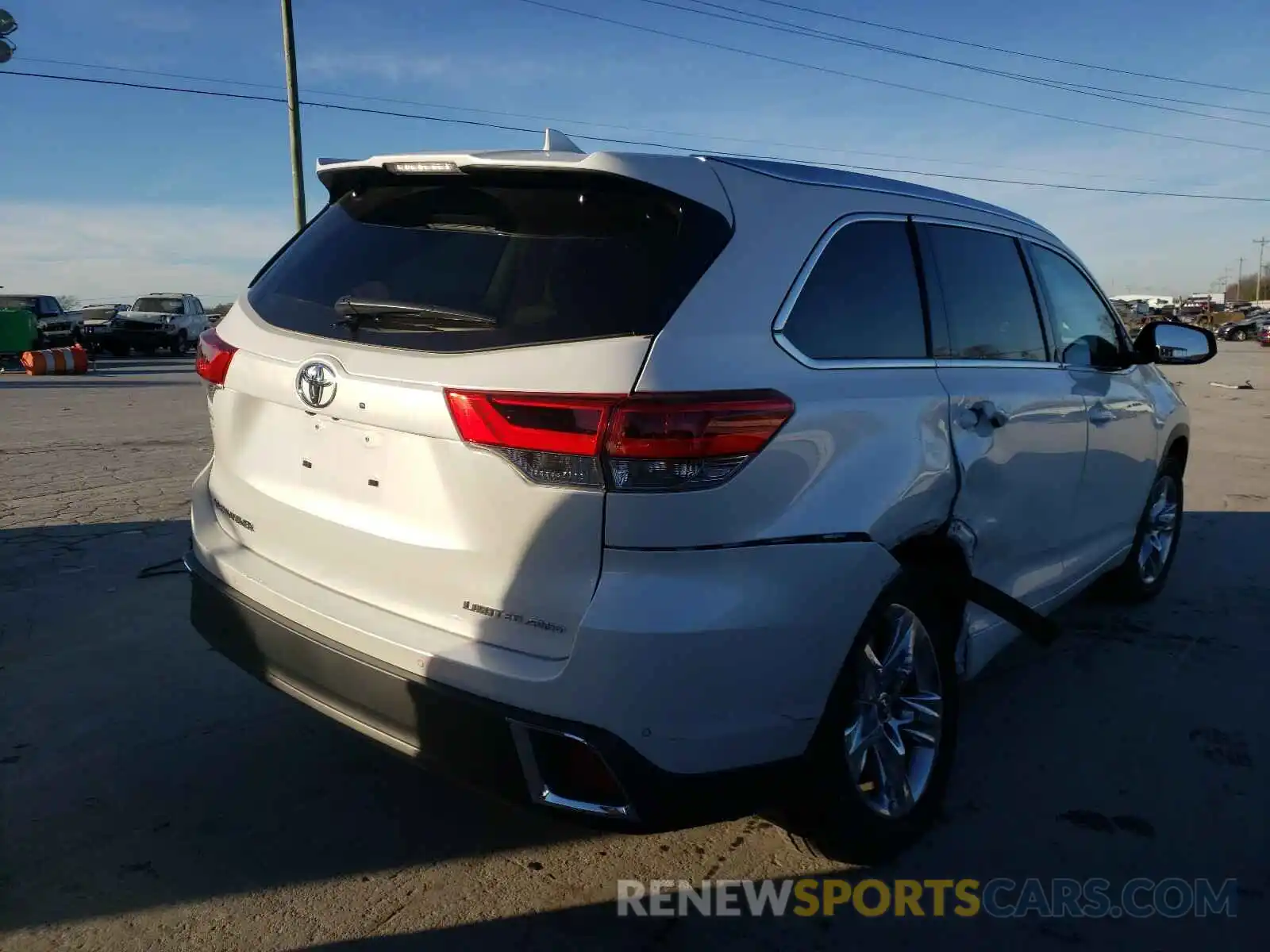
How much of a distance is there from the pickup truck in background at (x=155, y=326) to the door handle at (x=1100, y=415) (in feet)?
99.4

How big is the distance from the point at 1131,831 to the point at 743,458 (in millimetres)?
1913

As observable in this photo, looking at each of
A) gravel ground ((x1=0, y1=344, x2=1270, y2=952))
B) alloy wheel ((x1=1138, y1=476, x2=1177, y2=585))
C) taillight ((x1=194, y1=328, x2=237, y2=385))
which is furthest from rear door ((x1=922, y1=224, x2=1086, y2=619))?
taillight ((x1=194, y1=328, x2=237, y2=385))

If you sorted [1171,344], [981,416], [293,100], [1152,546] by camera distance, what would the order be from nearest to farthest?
[981,416]
[1171,344]
[1152,546]
[293,100]

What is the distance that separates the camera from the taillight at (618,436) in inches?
86.0

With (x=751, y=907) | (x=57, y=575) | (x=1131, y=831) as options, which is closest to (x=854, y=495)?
(x=751, y=907)

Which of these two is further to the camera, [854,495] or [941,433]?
[941,433]

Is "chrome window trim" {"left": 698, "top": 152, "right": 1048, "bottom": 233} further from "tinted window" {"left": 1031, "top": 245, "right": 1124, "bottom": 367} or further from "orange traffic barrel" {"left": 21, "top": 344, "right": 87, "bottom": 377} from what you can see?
"orange traffic barrel" {"left": 21, "top": 344, "right": 87, "bottom": 377}

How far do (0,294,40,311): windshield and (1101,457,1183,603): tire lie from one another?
1114 inches

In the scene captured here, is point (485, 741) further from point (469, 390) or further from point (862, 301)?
point (862, 301)

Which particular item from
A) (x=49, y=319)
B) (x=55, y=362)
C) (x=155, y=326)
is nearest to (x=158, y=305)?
(x=155, y=326)

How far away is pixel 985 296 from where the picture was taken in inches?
141

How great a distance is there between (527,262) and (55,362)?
79.0 ft

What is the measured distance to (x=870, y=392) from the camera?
8.82ft

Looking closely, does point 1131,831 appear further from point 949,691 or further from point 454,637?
point 454,637
